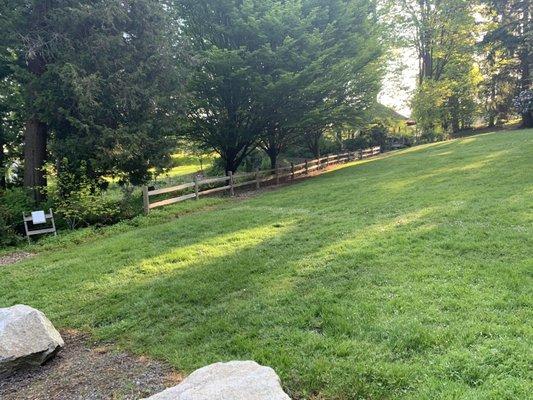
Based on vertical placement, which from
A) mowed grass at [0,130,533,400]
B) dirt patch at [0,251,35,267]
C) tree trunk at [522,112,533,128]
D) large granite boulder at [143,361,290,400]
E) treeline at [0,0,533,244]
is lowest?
mowed grass at [0,130,533,400]

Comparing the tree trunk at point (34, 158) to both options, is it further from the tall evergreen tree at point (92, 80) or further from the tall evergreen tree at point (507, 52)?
the tall evergreen tree at point (507, 52)

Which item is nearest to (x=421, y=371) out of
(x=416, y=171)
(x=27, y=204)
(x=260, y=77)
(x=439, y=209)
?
(x=439, y=209)

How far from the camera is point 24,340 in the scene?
4.19 meters

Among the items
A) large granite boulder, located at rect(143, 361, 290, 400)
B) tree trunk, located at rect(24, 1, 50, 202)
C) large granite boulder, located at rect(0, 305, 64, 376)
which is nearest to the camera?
large granite boulder, located at rect(143, 361, 290, 400)

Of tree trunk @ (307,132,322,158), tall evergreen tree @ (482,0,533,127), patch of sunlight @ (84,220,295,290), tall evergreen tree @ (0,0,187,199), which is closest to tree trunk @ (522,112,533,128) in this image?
tall evergreen tree @ (482,0,533,127)

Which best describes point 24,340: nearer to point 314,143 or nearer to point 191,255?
point 191,255

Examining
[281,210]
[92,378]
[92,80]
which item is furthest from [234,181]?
[92,378]

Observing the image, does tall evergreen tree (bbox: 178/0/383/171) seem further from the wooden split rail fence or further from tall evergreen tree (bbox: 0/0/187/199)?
tall evergreen tree (bbox: 0/0/187/199)

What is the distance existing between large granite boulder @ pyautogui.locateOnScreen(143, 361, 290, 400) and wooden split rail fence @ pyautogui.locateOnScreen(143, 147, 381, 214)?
9690 mm

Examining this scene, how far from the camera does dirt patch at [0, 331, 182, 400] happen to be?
3666mm

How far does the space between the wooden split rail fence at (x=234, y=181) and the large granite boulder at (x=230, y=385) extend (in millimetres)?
9690

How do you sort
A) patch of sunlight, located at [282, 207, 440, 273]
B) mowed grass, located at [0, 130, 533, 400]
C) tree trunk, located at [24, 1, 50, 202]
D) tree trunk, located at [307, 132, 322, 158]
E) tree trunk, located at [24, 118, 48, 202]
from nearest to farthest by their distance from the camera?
mowed grass, located at [0, 130, 533, 400], patch of sunlight, located at [282, 207, 440, 273], tree trunk, located at [24, 1, 50, 202], tree trunk, located at [24, 118, 48, 202], tree trunk, located at [307, 132, 322, 158]

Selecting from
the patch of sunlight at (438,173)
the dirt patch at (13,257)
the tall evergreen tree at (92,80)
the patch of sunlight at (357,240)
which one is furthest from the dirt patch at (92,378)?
the patch of sunlight at (438,173)

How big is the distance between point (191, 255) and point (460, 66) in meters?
35.3
